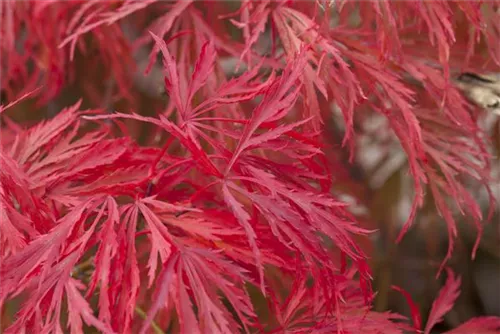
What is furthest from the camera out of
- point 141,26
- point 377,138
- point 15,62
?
point 377,138

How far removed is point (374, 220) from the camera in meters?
1.40

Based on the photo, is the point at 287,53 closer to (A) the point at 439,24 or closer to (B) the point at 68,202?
(A) the point at 439,24

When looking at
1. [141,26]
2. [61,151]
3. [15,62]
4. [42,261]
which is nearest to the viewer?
[42,261]

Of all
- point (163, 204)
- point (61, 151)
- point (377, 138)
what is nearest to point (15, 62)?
point (61, 151)

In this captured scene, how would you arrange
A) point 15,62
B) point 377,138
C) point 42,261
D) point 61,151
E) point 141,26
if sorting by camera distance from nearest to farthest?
point 42,261 → point 61,151 → point 15,62 → point 141,26 → point 377,138

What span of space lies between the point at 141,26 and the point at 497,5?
2.54 ft

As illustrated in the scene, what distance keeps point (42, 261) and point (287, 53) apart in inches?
12.4

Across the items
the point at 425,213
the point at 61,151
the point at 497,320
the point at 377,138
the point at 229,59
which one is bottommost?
the point at 425,213

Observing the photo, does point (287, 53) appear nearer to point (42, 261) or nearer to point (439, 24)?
point (439, 24)

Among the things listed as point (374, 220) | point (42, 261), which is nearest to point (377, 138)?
point (374, 220)

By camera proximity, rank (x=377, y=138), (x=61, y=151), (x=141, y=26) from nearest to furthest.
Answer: (x=61, y=151) → (x=141, y=26) → (x=377, y=138)

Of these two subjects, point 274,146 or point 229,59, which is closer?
point 274,146

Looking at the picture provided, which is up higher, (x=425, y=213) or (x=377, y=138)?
(x=377, y=138)

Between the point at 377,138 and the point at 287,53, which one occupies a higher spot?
the point at 287,53
